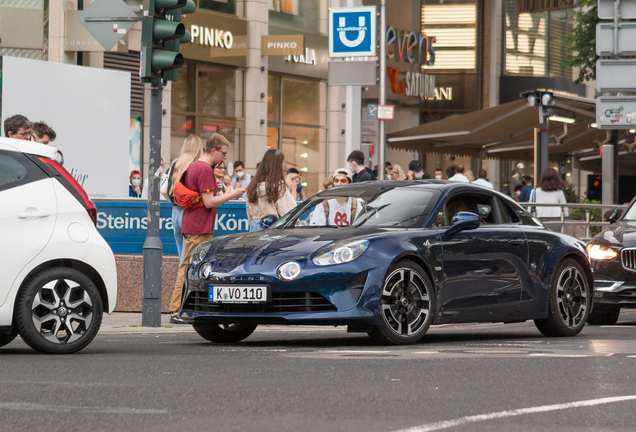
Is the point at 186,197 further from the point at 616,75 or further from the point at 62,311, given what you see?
the point at 616,75

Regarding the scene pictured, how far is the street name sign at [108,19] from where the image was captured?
12.6 metres

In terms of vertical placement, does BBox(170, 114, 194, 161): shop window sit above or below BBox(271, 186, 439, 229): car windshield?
above

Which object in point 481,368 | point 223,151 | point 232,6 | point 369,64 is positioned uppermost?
point 232,6

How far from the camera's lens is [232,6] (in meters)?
30.6

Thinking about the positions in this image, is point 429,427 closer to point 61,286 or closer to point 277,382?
point 277,382

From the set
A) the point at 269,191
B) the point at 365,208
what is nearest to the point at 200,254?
the point at 365,208

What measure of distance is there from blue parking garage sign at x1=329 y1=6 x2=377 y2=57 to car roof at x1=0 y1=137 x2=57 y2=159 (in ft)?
39.2

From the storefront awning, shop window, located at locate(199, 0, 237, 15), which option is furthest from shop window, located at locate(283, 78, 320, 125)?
the storefront awning

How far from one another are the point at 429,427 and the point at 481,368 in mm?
2437

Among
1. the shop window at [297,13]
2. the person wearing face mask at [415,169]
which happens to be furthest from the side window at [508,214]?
the shop window at [297,13]

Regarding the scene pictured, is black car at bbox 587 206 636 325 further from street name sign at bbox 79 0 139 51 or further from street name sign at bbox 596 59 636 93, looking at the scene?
street name sign at bbox 596 59 636 93

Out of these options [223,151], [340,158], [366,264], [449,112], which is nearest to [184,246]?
[223,151]

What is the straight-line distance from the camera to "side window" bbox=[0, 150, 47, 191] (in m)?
8.55

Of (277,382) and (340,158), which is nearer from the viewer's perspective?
Result: (277,382)
